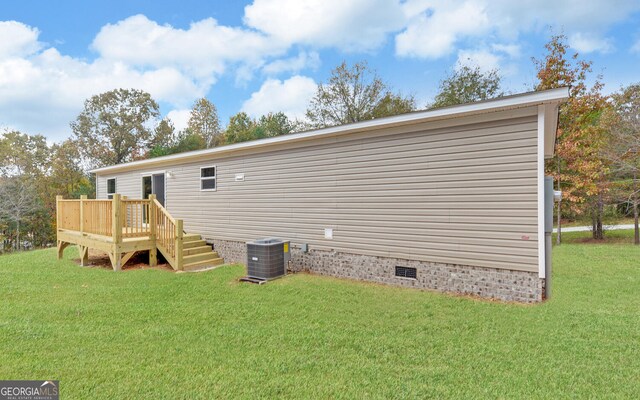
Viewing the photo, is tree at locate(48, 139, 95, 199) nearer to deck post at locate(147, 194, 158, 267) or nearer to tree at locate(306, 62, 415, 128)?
tree at locate(306, 62, 415, 128)

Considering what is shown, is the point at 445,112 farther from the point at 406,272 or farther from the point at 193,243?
the point at 193,243

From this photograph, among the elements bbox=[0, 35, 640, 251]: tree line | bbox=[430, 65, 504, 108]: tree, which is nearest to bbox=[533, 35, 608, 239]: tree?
bbox=[0, 35, 640, 251]: tree line

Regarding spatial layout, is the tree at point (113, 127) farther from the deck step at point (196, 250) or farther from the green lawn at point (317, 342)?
the green lawn at point (317, 342)

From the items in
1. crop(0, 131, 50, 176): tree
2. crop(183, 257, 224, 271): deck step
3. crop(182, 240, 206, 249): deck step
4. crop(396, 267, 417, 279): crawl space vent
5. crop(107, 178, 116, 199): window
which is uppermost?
crop(0, 131, 50, 176): tree

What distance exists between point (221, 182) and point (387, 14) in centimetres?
800

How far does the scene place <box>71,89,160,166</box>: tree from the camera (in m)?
24.3

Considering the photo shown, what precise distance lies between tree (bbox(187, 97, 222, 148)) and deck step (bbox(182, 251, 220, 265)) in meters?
20.2

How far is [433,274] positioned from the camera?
5.46 meters

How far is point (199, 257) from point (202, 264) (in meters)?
0.24

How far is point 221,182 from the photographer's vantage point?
8.78m

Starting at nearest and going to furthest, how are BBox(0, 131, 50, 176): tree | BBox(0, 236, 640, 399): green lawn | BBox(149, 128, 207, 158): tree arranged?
BBox(0, 236, 640, 399): green lawn, BBox(0, 131, 50, 176): tree, BBox(149, 128, 207, 158): tree

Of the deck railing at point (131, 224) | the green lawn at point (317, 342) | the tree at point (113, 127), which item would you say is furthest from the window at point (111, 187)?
the tree at point (113, 127)

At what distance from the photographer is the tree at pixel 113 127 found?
24344mm

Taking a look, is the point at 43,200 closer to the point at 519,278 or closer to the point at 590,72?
the point at 519,278
